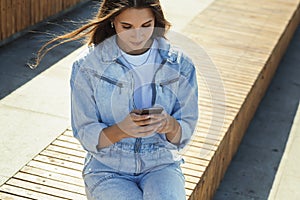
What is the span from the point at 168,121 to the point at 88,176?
19.2 inches

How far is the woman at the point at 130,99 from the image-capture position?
2.85m

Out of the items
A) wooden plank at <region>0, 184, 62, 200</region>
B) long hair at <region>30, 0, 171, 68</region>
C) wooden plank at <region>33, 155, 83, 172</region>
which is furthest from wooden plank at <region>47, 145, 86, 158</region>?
long hair at <region>30, 0, 171, 68</region>

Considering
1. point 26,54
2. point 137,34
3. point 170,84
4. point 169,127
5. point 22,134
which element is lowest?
point 26,54

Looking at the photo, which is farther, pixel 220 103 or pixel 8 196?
pixel 220 103

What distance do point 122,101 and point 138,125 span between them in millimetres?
240

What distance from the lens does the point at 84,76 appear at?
9.45 feet

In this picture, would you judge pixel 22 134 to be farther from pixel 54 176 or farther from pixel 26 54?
pixel 26 54

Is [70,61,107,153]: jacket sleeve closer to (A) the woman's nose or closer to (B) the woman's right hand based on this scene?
(B) the woman's right hand

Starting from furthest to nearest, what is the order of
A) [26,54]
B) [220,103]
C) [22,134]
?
[26,54] < [22,134] < [220,103]

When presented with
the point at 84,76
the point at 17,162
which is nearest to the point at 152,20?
the point at 84,76

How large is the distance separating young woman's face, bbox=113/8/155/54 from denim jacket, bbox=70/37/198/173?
0.33ft

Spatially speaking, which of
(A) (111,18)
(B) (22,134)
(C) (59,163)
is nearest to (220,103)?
(C) (59,163)

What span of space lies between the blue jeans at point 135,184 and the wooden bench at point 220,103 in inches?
27.7

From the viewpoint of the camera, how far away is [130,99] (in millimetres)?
2928
